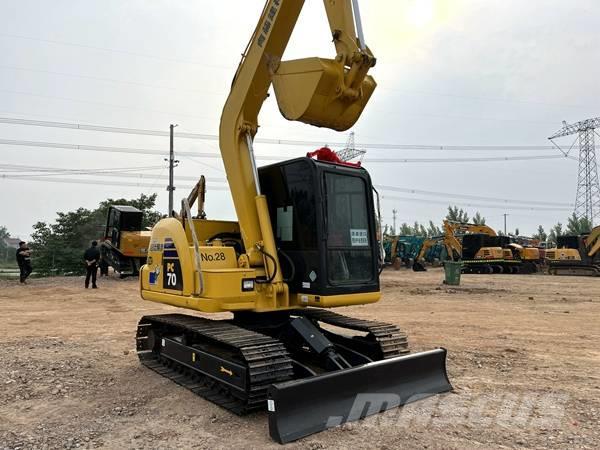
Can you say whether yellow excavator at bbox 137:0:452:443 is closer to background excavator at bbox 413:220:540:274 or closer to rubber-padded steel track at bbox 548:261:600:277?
background excavator at bbox 413:220:540:274

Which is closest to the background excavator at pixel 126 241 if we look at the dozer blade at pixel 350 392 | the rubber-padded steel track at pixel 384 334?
the rubber-padded steel track at pixel 384 334

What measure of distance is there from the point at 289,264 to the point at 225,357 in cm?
121

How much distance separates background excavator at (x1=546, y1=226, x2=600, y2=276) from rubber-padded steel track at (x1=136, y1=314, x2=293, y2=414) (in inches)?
1135

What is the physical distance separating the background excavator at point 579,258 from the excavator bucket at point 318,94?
2821 cm

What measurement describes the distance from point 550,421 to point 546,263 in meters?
30.4

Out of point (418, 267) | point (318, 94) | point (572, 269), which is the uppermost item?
point (318, 94)

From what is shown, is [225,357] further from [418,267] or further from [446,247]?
[446,247]

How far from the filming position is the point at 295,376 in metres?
5.44

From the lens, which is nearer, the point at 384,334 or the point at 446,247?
the point at 384,334

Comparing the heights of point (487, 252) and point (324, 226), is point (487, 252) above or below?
below

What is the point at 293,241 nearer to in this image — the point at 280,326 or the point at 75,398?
the point at 280,326

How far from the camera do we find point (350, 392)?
15.6 ft

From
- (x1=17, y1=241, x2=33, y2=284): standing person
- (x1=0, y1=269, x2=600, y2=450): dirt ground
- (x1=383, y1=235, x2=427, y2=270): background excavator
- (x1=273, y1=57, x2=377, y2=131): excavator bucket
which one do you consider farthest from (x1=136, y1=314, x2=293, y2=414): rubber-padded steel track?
(x1=383, y1=235, x2=427, y2=270): background excavator

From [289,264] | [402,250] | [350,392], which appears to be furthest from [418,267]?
[350,392]
